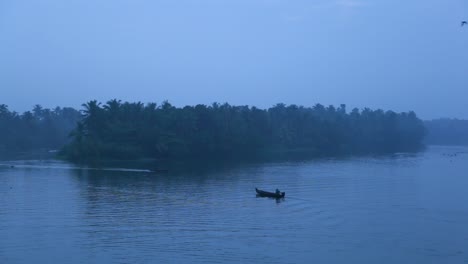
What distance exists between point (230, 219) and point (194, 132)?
30.2 m

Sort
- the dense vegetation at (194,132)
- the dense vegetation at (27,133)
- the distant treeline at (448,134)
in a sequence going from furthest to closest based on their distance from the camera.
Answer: the distant treeline at (448,134)
the dense vegetation at (27,133)
the dense vegetation at (194,132)

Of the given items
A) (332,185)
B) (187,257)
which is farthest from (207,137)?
(187,257)

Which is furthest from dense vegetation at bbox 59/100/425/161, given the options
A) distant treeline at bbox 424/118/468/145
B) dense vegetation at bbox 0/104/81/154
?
distant treeline at bbox 424/118/468/145

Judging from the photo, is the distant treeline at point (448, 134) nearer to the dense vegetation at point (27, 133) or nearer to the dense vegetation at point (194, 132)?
the dense vegetation at point (194, 132)

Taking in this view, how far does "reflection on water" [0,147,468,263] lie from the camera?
14.0 meters

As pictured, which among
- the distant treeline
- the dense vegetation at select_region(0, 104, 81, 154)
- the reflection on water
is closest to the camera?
the reflection on water

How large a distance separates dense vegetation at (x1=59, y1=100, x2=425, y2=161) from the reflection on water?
13215 millimetres

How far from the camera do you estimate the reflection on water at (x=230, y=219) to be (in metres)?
14.0

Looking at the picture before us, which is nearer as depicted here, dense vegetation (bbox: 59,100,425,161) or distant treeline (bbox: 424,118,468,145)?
dense vegetation (bbox: 59,100,425,161)

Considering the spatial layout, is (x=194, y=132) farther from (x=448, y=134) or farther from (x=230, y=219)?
(x=448, y=134)

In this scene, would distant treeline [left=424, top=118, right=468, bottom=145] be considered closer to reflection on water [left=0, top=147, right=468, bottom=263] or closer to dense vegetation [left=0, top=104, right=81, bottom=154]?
dense vegetation [left=0, top=104, right=81, bottom=154]

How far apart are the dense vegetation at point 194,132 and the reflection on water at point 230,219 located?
43.4 feet

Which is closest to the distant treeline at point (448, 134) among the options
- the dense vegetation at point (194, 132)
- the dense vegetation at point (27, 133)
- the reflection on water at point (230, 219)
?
the dense vegetation at point (194, 132)

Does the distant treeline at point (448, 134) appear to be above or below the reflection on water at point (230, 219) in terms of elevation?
above
